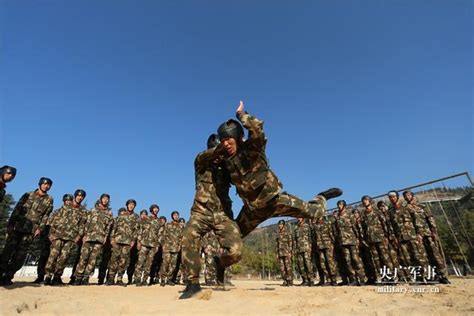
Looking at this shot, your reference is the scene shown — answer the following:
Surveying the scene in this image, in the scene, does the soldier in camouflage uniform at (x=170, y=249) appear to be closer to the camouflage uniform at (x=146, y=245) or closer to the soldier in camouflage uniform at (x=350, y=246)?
the camouflage uniform at (x=146, y=245)

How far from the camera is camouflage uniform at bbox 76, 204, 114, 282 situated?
26.1 feet

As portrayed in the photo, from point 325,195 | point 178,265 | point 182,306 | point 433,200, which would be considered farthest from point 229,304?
point 433,200

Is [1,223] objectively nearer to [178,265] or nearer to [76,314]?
[178,265]

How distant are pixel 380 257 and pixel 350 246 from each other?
83 cm

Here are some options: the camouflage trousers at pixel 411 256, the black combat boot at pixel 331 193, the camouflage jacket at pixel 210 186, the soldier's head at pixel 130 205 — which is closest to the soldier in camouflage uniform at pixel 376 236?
the camouflage trousers at pixel 411 256

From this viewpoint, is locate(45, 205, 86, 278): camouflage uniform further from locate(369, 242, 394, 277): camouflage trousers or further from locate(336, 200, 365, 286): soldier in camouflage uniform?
locate(369, 242, 394, 277): camouflage trousers

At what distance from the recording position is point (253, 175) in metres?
4.62

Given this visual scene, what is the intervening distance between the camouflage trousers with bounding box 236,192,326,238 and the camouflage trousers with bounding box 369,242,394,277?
4.15 metres

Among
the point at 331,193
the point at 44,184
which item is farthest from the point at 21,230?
the point at 331,193

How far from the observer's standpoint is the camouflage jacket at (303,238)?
10883mm

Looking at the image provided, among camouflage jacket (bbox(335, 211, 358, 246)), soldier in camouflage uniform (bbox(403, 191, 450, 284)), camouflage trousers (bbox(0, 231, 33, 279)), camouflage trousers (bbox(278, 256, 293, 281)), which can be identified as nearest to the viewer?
camouflage trousers (bbox(0, 231, 33, 279))

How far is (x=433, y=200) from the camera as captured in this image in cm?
1085

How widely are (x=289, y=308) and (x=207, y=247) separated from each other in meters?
7.64

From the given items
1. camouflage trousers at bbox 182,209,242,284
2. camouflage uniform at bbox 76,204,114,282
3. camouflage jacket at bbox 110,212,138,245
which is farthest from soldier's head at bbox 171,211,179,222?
camouflage trousers at bbox 182,209,242,284
